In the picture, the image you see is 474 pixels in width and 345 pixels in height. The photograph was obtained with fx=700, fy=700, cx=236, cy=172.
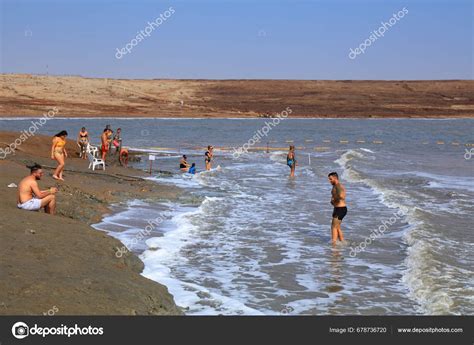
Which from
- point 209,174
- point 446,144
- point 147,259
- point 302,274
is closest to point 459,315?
point 302,274

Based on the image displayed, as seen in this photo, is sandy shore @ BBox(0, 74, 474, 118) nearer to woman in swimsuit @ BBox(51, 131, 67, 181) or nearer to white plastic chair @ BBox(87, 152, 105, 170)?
white plastic chair @ BBox(87, 152, 105, 170)

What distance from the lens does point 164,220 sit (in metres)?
15.4

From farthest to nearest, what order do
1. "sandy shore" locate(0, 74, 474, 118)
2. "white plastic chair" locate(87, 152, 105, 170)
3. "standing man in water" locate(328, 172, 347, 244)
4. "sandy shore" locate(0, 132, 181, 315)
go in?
"sandy shore" locate(0, 74, 474, 118) → "white plastic chair" locate(87, 152, 105, 170) → "standing man in water" locate(328, 172, 347, 244) → "sandy shore" locate(0, 132, 181, 315)

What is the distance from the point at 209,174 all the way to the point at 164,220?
11.6 metres

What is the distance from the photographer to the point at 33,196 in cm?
1231

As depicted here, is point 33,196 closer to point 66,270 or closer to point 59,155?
point 66,270

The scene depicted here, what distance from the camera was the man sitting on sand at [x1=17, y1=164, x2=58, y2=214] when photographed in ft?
39.3

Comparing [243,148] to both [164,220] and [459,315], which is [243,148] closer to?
[164,220]
